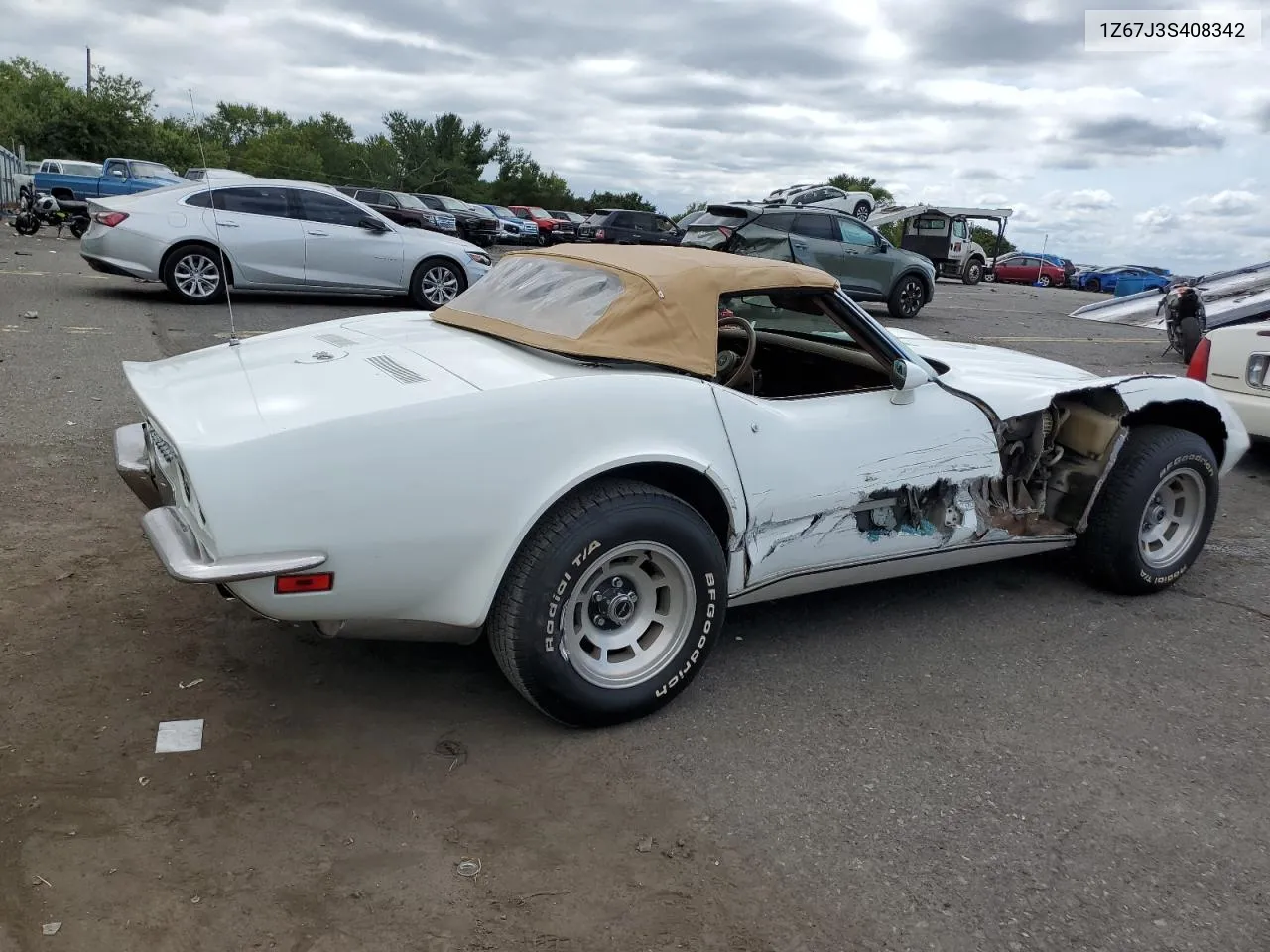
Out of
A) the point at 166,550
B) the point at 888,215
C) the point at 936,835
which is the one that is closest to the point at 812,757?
the point at 936,835

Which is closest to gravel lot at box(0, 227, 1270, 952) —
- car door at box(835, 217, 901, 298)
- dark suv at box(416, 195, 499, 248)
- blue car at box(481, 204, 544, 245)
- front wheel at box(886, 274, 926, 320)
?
car door at box(835, 217, 901, 298)

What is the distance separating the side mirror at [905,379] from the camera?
353cm

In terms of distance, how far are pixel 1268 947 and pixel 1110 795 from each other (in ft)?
1.95

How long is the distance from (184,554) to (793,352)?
2603mm

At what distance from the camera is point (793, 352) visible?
427 centimetres

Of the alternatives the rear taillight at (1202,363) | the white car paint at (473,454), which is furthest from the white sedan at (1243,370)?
the white car paint at (473,454)

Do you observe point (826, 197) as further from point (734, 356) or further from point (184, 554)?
point (184, 554)

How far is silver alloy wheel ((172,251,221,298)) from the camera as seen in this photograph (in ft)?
35.8

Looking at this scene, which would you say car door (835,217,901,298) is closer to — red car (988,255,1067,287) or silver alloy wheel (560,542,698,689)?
silver alloy wheel (560,542,698,689)

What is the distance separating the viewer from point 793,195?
29.2 meters

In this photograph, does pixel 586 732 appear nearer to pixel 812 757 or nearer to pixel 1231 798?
pixel 812 757

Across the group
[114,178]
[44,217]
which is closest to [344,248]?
[44,217]

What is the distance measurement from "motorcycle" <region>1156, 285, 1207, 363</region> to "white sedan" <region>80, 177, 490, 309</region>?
8.82 metres

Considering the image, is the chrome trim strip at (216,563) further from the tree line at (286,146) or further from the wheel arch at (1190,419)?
the tree line at (286,146)
